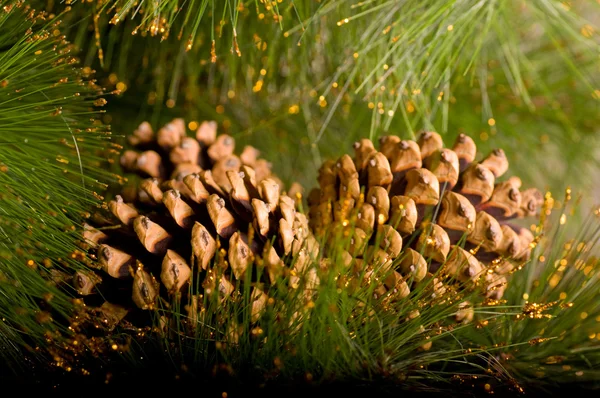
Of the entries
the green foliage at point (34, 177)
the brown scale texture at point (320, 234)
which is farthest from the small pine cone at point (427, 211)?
the green foliage at point (34, 177)

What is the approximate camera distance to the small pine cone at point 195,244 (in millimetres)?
304

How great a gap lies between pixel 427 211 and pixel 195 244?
12 centimetres

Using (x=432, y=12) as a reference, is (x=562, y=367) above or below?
below

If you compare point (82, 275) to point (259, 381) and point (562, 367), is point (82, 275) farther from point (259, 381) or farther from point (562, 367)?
point (562, 367)

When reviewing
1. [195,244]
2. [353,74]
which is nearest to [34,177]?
[195,244]

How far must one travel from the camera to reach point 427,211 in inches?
13.6

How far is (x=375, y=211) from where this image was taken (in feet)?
1.10

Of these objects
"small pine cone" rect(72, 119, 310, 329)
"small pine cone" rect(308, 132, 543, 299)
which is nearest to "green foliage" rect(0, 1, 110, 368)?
"small pine cone" rect(72, 119, 310, 329)

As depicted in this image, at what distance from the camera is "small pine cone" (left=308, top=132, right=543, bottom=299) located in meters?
0.32

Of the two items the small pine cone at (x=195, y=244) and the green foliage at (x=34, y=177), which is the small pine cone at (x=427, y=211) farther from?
the green foliage at (x=34, y=177)

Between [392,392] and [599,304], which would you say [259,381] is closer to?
[392,392]

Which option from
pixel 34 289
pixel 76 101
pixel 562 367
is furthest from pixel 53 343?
pixel 562 367

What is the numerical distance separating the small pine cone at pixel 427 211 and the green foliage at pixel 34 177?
126 millimetres

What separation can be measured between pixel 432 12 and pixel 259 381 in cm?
23
